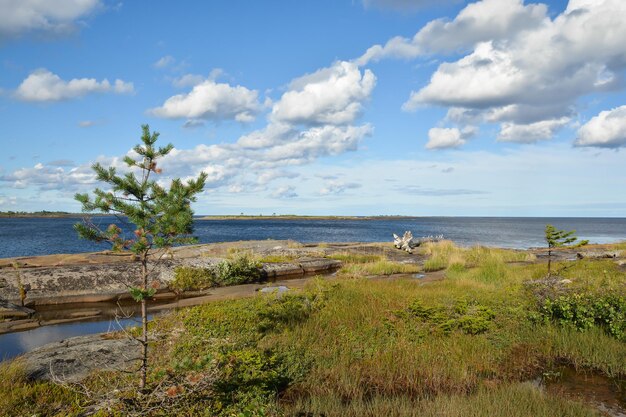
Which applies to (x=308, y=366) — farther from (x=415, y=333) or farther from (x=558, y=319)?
(x=558, y=319)

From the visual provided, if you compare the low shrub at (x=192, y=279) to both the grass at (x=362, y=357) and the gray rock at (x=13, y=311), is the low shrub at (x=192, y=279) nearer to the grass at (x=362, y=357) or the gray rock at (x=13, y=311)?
the gray rock at (x=13, y=311)

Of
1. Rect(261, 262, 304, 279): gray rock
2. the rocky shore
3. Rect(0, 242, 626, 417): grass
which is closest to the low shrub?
the rocky shore

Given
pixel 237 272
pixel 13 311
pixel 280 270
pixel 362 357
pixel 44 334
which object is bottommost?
pixel 44 334

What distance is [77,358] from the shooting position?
879 cm

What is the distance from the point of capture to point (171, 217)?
5.86 m

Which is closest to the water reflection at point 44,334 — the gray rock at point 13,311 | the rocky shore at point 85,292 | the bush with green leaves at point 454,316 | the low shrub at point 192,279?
the rocky shore at point 85,292

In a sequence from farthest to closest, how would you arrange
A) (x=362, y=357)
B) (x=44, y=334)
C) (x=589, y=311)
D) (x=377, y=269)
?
(x=377, y=269), (x=44, y=334), (x=589, y=311), (x=362, y=357)

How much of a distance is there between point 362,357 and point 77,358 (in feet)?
20.4

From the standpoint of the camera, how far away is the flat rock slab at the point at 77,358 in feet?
26.6

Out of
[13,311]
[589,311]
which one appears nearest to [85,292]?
[13,311]

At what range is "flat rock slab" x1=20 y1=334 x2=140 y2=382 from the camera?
26.6ft

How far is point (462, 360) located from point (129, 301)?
14.9 meters

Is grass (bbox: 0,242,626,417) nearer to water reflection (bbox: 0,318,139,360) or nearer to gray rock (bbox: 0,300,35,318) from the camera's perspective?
water reflection (bbox: 0,318,139,360)

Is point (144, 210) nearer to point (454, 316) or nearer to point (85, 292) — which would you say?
point (454, 316)
